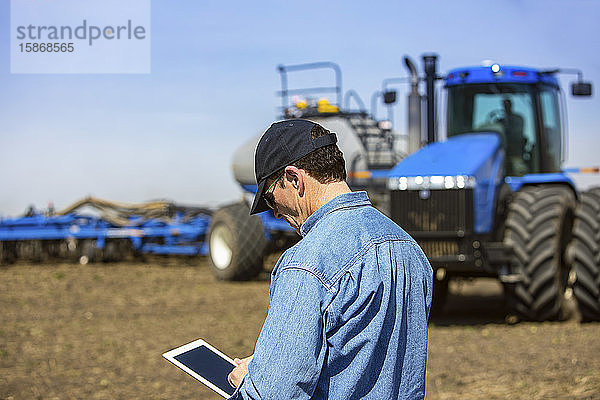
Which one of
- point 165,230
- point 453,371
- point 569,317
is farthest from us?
point 165,230

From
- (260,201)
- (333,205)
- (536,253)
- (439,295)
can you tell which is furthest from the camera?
(439,295)

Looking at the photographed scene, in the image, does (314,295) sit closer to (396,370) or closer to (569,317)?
(396,370)

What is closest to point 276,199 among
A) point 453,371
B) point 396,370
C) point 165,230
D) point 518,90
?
point 396,370

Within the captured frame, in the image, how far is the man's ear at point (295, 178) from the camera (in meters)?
2.29

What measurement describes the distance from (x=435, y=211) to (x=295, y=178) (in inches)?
258

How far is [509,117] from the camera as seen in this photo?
32.2 feet

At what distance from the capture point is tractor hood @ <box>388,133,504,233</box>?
342 inches

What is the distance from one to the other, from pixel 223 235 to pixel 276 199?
37.6ft

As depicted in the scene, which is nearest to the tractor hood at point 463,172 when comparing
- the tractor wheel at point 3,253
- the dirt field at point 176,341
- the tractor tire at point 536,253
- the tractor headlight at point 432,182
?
the tractor headlight at point 432,182

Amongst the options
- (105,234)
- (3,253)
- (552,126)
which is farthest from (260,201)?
(3,253)

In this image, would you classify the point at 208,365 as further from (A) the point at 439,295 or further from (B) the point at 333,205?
(A) the point at 439,295

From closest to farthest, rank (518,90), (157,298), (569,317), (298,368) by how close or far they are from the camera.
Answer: (298,368) < (569,317) < (518,90) < (157,298)

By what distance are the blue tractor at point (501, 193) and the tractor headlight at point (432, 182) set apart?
0.01m

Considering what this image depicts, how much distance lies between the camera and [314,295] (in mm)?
2068
